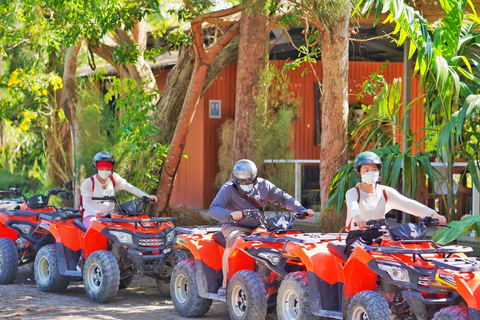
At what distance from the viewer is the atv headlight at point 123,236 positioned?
8.61 meters

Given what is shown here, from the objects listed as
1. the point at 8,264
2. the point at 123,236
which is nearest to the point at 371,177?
the point at 123,236

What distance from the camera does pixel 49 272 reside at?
9430 mm

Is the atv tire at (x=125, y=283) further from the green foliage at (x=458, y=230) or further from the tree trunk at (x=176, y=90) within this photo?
the tree trunk at (x=176, y=90)

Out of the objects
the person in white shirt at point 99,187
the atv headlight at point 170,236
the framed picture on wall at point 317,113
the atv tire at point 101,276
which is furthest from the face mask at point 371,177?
the framed picture on wall at point 317,113

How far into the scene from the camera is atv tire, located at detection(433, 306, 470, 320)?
4992 millimetres

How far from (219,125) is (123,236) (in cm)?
821

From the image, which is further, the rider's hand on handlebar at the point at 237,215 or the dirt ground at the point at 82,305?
the dirt ground at the point at 82,305

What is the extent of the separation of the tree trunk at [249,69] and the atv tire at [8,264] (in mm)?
3523

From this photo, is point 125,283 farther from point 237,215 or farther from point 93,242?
point 237,215

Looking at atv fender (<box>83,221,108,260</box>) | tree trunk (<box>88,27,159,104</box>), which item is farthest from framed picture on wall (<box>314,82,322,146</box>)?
atv fender (<box>83,221,108,260</box>)

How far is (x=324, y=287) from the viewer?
20.7 ft

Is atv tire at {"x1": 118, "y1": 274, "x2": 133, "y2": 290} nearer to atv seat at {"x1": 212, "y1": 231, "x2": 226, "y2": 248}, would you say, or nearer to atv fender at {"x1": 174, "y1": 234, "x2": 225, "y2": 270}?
atv fender at {"x1": 174, "y1": 234, "x2": 225, "y2": 270}

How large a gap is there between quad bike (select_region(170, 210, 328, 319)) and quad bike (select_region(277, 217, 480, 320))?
10.6 inches

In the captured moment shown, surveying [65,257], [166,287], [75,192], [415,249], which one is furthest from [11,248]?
[415,249]
